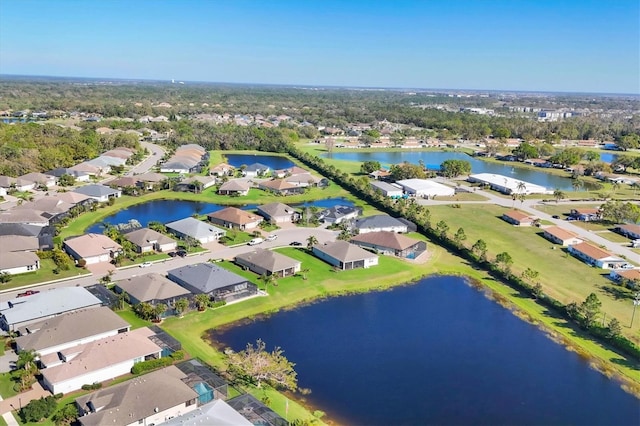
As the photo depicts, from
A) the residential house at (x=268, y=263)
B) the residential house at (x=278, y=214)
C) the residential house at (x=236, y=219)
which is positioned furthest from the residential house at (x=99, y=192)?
the residential house at (x=268, y=263)

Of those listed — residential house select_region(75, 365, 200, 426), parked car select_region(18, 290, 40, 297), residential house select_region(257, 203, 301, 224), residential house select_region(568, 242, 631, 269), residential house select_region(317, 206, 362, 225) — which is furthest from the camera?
residential house select_region(317, 206, 362, 225)

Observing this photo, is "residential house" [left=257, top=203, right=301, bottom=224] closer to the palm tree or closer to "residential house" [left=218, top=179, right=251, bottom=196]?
the palm tree

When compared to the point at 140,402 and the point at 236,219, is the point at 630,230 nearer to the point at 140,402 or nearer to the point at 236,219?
the point at 236,219

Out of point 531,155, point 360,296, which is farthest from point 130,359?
point 531,155

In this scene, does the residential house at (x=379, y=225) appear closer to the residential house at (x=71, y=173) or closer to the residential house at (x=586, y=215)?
the residential house at (x=586, y=215)

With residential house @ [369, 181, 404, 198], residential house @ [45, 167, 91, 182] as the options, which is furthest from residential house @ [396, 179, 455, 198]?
residential house @ [45, 167, 91, 182]

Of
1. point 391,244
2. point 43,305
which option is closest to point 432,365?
point 391,244

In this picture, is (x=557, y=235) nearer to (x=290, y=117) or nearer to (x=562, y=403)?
→ (x=562, y=403)
